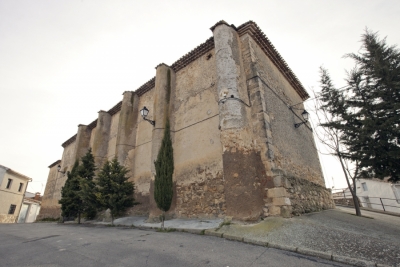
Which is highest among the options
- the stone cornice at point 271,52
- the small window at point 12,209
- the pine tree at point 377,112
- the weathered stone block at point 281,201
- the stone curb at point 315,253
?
the stone cornice at point 271,52

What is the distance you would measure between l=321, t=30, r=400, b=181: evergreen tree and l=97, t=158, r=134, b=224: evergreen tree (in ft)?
29.2

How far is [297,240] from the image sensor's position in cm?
421

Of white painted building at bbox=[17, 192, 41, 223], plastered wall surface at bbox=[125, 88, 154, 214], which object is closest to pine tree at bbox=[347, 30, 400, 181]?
plastered wall surface at bbox=[125, 88, 154, 214]

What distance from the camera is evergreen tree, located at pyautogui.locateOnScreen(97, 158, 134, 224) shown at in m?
8.34

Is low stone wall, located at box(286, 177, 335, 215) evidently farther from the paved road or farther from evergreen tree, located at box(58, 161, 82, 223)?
evergreen tree, located at box(58, 161, 82, 223)

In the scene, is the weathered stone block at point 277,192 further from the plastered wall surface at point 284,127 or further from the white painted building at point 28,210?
the white painted building at point 28,210

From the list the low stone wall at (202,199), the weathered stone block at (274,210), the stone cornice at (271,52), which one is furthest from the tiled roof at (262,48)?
the weathered stone block at (274,210)

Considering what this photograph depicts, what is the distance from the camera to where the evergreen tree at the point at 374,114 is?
21.7 ft

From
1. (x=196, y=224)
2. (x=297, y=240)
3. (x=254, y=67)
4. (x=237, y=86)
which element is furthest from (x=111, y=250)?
(x=254, y=67)

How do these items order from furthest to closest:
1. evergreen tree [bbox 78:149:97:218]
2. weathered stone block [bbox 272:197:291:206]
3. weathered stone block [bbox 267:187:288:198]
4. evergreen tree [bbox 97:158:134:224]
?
evergreen tree [bbox 78:149:97:218] → evergreen tree [bbox 97:158:134:224] → weathered stone block [bbox 267:187:288:198] → weathered stone block [bbox 272:197:291:206]

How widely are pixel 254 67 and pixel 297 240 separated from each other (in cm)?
612

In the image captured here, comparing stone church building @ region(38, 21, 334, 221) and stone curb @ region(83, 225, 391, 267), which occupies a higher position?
stone church building @ region(38, 21, 334, 221)

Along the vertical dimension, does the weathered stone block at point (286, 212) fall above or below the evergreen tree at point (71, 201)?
below

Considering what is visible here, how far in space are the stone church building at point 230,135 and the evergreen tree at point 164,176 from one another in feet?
1.28
